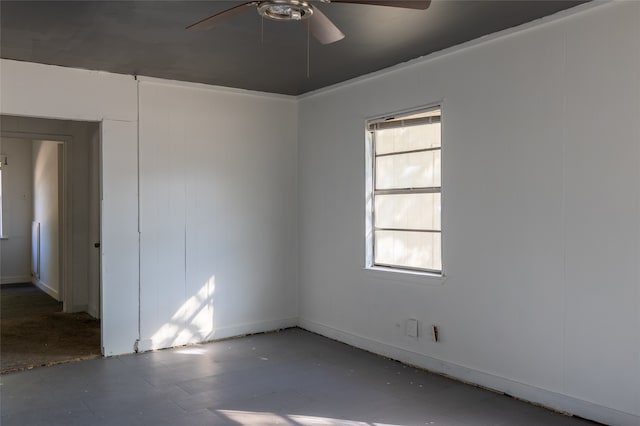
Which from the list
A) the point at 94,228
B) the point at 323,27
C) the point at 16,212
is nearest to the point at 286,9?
the point at 323,27

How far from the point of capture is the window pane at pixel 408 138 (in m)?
4.50

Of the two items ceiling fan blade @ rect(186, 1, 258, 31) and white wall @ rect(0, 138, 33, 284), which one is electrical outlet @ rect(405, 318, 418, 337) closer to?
ceiling fan blade @ rect(186, 1, 258, 31)

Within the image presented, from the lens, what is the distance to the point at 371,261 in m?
5.13

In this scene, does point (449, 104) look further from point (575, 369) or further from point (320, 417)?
point (320, 417)

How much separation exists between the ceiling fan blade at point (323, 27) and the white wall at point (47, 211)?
576 cm

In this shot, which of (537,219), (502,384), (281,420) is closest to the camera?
(281,420)

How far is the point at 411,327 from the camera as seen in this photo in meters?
4.59

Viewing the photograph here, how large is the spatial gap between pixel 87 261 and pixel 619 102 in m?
6.40

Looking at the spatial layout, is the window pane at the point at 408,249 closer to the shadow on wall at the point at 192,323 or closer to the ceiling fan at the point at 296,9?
the shadow on wall at the point at 192,323

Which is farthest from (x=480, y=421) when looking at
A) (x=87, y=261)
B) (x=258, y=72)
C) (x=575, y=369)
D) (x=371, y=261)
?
(x=87, y=261)

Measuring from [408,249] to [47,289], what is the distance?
20.8ft

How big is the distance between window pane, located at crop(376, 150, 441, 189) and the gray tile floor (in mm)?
1637

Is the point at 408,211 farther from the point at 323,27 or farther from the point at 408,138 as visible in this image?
the point at 323,27

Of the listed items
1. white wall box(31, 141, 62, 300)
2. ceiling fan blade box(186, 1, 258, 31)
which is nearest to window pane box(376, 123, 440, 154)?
ceiling fan blade box(186, 1, 258, 31)
